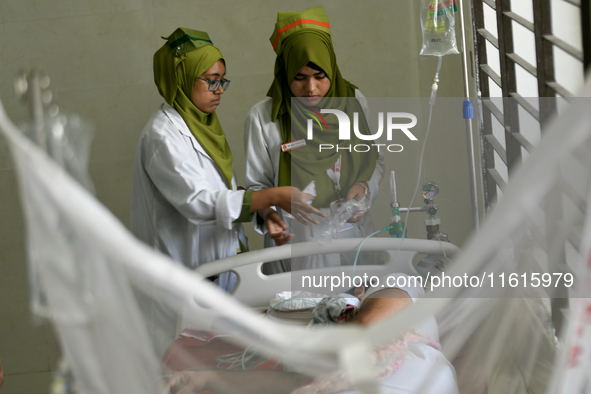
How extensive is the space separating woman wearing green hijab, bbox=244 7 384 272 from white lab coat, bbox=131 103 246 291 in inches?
7.9

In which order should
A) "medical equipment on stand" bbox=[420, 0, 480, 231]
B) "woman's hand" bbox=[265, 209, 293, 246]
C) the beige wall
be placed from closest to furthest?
"medical equipment on stand" bbox=[420, 0, 480, 231] < "woman's hand" bbox=[265, 209, 293, 246] < the beige wall

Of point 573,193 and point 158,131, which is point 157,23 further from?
point 573,193

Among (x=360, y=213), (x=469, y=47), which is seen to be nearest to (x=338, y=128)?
(x=360, y=213)

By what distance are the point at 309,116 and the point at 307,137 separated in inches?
3.2

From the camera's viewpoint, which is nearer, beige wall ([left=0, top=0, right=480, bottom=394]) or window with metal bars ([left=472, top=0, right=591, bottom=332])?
window with metal bars ([left=472, top=0, right=591, bottom=332])

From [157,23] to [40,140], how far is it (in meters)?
2.36

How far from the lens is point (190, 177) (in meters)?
1.74

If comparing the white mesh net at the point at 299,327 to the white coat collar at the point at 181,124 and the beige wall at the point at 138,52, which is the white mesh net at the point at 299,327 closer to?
the white coat collar at the point at 181,124

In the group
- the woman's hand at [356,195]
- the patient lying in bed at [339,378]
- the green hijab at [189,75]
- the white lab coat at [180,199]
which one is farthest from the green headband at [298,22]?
the patient lying in bed at [339,378]

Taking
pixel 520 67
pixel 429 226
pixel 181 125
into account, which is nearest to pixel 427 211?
pixel 429 226

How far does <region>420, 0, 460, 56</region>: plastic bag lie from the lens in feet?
5.46

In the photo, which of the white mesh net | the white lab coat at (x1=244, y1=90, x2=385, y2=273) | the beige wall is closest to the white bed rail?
the white lab coat at (x1=244, y1=90, x2=385, y2=273)

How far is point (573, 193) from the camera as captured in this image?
66cm

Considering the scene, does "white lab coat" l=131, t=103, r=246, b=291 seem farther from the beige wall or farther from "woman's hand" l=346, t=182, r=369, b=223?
the beige wall
